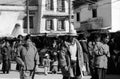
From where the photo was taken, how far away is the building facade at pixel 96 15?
42812 mm

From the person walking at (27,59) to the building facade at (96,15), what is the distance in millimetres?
31105

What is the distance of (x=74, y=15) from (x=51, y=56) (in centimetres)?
3262

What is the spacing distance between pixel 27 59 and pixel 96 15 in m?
36.6

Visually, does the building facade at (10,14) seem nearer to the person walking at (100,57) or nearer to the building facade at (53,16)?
the building facade at (53,16)

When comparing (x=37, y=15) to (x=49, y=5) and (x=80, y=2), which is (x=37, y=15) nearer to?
(x=49, y=5)

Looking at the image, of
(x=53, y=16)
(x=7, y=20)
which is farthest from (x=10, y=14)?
(x=53, y=16)

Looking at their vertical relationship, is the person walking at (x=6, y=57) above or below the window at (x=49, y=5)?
below

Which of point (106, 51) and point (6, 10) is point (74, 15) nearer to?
point (6, 10)

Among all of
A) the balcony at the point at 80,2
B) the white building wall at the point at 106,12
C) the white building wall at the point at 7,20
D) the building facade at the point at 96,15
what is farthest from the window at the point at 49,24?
the white building wall at the point at 106,12

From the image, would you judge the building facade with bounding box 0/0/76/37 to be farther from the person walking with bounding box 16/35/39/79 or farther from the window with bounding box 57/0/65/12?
the person walking with bounding box 16/35/39/79

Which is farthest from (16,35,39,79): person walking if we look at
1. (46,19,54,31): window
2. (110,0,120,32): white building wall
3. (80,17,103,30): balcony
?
(46,19,54,31): window

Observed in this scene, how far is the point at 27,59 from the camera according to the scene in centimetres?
1077

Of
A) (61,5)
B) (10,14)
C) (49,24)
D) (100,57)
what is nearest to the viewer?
(100,57)

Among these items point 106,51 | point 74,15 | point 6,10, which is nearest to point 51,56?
point 106,51
